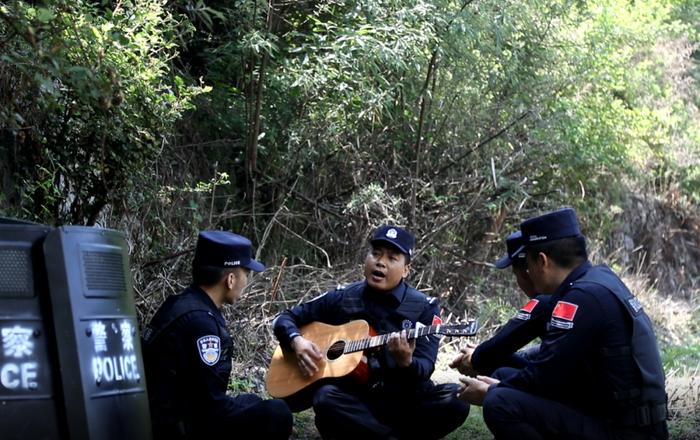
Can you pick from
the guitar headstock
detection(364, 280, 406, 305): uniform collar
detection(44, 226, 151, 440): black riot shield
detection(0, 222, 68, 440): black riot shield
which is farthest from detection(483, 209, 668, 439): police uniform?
detection(0, 222, 68, 440): black riot shield

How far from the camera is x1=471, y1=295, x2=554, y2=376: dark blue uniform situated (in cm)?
593

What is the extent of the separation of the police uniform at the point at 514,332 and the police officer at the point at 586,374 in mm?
460

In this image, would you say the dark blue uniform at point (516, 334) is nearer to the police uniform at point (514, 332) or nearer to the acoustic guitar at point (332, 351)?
the police uniform at point (514, 332)

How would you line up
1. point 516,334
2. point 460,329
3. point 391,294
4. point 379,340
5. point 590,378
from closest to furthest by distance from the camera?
point 590,378 → point 460,329 → point 516,334 → point 379,340 → point 391,294

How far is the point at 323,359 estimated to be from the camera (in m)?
6.34

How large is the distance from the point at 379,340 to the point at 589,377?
4.30 feet

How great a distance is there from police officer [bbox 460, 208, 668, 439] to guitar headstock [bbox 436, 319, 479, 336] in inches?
16.1

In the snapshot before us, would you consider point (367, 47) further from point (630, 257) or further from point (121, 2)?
point (630, 257)

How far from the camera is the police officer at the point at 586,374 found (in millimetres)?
5164

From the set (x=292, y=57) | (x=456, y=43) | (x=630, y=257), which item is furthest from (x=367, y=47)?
(x=630, y=257)

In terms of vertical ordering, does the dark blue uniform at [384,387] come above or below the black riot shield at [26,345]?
below

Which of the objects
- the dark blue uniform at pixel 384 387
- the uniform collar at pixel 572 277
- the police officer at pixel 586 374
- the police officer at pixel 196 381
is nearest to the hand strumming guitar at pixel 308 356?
the dark blue uniform at pixel 384 387

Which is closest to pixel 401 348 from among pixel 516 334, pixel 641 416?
pixel 516 334

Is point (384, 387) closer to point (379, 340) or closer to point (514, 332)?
point (379, 340)
